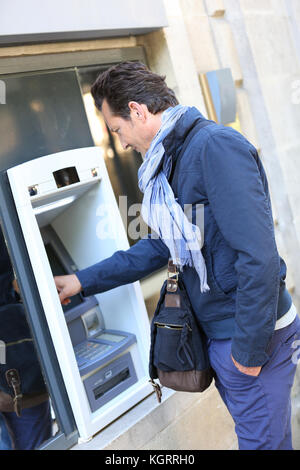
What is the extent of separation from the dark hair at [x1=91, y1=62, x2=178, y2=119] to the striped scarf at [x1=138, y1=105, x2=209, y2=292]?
0.25ft

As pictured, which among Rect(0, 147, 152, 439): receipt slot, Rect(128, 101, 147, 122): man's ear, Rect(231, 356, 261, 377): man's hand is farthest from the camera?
Rect(0, 147, 152, 439): receipt slot

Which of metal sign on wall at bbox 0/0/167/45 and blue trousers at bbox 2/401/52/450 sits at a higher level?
metal sign on wall at bbox 0/0/167/45

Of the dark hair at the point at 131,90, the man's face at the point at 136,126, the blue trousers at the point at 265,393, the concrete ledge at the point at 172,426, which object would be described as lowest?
the concrete ledge at the point at 172,426

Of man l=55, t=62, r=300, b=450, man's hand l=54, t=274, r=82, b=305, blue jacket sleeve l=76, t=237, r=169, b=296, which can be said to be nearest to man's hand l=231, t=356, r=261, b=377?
man l=55, t=62, r=300, b=450

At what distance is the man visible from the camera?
1.38 metres

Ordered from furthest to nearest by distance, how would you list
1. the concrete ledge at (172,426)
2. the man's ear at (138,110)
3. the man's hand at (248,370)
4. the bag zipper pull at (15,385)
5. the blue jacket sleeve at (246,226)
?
the concrete ledge at (172,426) < the bag zipper pull at (15,385) < the man's ear at (138,110) < the man's hand at (248,370) < the blue jacket sleeve at (246,226)

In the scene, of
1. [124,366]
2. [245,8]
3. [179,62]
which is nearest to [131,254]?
[124,366]

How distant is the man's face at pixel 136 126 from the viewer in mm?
1637

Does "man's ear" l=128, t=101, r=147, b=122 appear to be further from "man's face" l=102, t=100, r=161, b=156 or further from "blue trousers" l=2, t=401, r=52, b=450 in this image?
"blue trousers" l=2, t=401, r=52, b=450

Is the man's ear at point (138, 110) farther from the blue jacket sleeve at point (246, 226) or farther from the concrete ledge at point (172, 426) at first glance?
the concrete ledge at point (172, 426)

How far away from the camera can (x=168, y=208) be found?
1.57 meters

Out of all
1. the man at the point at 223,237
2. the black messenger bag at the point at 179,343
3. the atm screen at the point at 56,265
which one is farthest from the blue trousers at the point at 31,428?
the man at the point at 223,237

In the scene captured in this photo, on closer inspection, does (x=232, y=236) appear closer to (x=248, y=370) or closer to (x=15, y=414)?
(x=248, y=370)

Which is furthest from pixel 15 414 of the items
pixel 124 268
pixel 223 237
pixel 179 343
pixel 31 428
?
pixel 223 237
